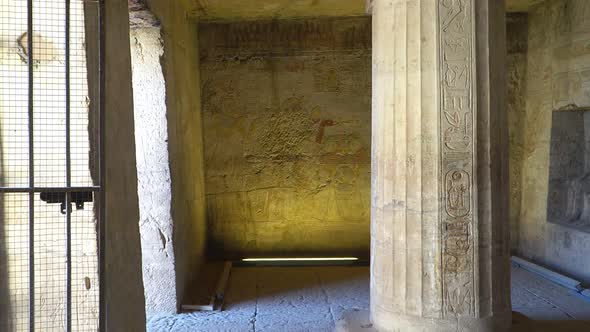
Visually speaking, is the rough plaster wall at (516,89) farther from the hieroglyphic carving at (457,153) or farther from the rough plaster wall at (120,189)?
the rough plaster wall at (120,189)

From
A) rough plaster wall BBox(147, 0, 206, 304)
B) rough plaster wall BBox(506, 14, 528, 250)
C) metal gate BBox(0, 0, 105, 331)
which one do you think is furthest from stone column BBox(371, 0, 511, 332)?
rough plaster wall BBox(506, 14, 528, 250)

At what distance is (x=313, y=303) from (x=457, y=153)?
8.93ft

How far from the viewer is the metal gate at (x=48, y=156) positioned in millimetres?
2961

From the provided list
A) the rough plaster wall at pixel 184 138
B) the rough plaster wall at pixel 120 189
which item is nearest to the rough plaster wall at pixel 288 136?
the rough plaster wall at pixel 184 138

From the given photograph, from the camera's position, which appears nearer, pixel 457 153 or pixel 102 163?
pixel 102 163

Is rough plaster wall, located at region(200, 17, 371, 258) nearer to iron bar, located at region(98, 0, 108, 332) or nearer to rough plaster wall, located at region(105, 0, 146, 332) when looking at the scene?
rough plaster wall, located at region(105, 0, 146, 332)

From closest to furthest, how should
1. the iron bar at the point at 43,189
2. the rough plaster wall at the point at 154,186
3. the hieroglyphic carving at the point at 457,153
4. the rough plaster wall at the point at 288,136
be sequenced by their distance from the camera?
the iron bar at the point at 43,189, the hieroglyphic carving at the point at 457,153, the rough plaster wall at the point at 154,186, the rough plaster wall at the point at 288,136

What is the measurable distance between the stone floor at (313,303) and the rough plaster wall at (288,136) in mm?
804

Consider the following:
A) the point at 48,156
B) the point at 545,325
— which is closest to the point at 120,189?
the point at 48,156

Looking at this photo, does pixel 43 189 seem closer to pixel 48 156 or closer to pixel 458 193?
pixel 48 156

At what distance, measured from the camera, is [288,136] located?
7512 millimetres

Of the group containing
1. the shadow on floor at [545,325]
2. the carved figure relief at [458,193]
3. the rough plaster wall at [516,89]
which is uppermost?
the rough plaster wall at [516,89]

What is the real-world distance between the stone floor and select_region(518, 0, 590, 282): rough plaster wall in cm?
51

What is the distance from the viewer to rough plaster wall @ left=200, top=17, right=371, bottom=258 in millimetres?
7434
